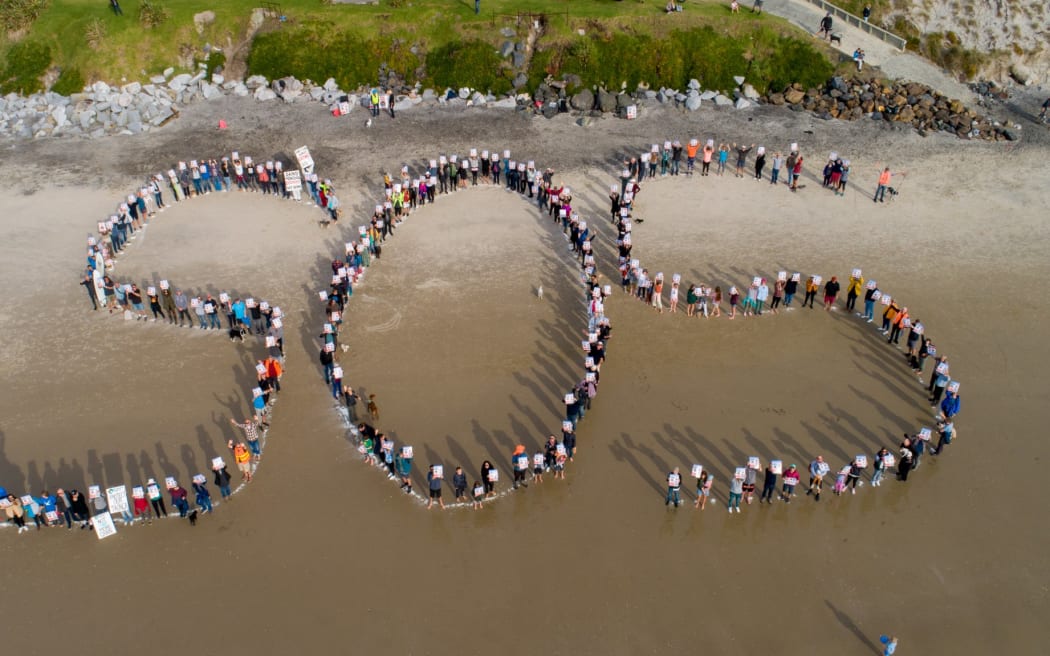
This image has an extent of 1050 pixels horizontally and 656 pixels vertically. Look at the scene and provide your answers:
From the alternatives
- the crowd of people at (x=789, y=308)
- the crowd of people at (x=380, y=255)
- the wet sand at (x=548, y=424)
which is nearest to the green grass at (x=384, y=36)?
the wet sand at (x=548, y=424)

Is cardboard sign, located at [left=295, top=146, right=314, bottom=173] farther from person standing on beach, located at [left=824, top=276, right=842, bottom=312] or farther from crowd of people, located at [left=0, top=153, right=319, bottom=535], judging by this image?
person standing on beach, located at [left=824, top=276, right=842, bottom=312]

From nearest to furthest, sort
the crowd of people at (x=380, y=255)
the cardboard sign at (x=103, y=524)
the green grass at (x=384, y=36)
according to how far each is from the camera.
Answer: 1. the cardboard sign at (x=103, y=524)
2. the crowd of people at (x=380, y=255)
3. the green grass at (x=384, y=36)

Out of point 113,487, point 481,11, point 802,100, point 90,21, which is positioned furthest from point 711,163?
point 90,21

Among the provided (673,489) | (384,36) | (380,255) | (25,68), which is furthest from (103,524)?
(25,68)

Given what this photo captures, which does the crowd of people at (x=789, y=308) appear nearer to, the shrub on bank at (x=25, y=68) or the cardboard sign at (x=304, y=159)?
the cardboard sign at (x=304, y=159)

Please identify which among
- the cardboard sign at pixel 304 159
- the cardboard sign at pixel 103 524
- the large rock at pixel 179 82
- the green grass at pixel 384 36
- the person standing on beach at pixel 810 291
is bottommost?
the cardboard sign at pixel 103 524

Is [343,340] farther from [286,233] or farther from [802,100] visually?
[802,100]

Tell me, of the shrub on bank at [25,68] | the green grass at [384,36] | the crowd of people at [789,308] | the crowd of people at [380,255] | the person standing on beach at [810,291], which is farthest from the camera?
the green grass at [384,36]

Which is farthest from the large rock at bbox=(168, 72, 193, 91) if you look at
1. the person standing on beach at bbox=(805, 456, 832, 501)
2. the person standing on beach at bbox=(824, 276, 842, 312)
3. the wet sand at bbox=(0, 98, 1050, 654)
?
the person standing on beach at bbox=(805, 456, 832, 501)
